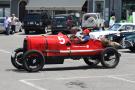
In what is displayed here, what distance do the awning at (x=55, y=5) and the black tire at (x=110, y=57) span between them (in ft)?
119

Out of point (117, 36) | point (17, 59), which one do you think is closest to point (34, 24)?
point (117, 36)

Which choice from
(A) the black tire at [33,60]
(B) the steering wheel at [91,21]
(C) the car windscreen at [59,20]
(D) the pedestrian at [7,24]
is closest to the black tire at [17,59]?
(A) the black tire at [33,60]

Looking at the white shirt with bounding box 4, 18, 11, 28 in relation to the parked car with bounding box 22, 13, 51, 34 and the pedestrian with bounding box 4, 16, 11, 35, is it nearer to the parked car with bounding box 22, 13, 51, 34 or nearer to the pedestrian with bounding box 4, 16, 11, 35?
the pedestrian with bounding box 4, 16, 11, 35

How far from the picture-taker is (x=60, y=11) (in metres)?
54.6

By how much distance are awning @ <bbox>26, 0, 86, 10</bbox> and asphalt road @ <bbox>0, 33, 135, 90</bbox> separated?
3527cm


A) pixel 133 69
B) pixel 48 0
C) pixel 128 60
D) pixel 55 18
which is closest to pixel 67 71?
pixel 133 69

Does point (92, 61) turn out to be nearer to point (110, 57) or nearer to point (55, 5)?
point (110, 57)

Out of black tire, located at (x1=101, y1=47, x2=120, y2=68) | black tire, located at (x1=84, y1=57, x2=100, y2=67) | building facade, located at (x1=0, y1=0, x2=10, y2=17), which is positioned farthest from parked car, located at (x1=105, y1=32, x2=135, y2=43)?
building facade, located at (x1=0, y1=0, x2=10, y2=17)

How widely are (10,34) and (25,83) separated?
1194 inches

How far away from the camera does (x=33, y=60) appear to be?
15.6 meters

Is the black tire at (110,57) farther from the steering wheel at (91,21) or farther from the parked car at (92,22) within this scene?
the steering wheel at (91,21)

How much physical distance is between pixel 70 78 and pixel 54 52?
→ 6.92 feet

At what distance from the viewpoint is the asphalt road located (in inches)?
486

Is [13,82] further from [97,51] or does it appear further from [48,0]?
[48,0]
